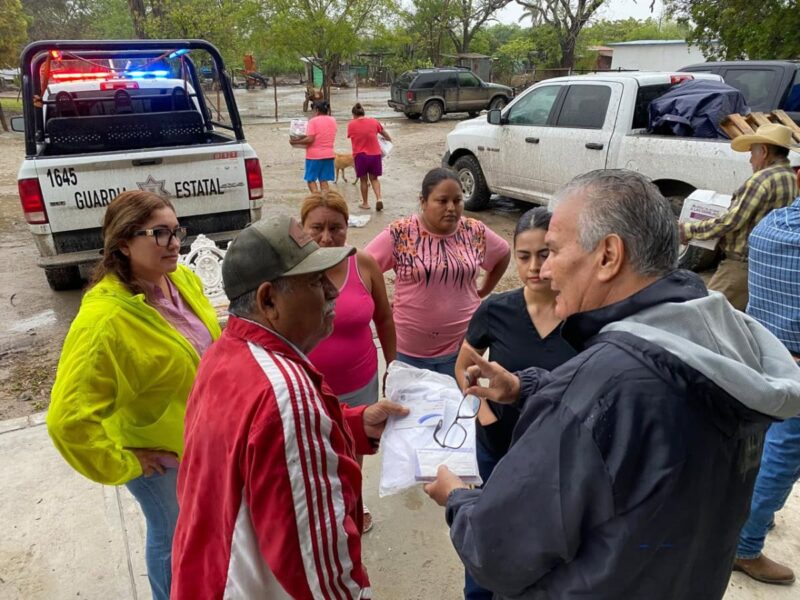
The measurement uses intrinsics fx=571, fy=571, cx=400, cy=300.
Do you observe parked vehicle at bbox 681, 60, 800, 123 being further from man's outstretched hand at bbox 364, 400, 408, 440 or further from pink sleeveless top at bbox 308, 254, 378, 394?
man's outstretched hand at bbox 364, 400, 408, 440

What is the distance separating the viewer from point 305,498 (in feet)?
4.25

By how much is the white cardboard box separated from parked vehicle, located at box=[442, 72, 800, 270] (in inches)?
13.0

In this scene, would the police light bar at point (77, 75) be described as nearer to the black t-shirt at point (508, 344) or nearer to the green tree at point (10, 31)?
the black t-shirt at point (508, 344)

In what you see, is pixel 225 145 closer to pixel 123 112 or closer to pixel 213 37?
pixel 123 112

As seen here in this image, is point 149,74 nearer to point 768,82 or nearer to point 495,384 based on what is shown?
point 495,384

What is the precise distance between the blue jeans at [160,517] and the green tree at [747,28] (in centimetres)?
1351

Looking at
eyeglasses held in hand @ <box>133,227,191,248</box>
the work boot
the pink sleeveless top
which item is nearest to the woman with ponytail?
the pink sleeveless top

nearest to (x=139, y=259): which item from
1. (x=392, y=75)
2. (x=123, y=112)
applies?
(x=123, y=112)

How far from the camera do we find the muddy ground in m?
4.58

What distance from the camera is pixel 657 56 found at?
101ft

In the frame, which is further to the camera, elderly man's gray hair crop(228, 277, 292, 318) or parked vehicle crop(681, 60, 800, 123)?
parked vehicle crop(681, 60, 800, 123)

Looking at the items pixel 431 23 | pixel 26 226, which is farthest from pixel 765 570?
pixel 431 23

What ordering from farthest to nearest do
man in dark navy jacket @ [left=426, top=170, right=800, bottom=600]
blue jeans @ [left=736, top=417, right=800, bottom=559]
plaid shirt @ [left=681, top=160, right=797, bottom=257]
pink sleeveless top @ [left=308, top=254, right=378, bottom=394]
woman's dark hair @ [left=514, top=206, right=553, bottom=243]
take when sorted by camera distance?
1. plaid shirt @ [left=681, top=160, right=797, bottom=257]
2. pink sleeveless top @ [left=308, top=254, right=378, bottom=394]
3. blue jeans @ [left=736, top=417, right=800, bottom=559]
4. woman's dark hair @ [left=514, top=206, right=553, bottom=243]
5. man in dark navy jacket @ [left=426, top=170, right=800, bottom=600]

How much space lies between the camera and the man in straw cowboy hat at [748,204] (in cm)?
355
